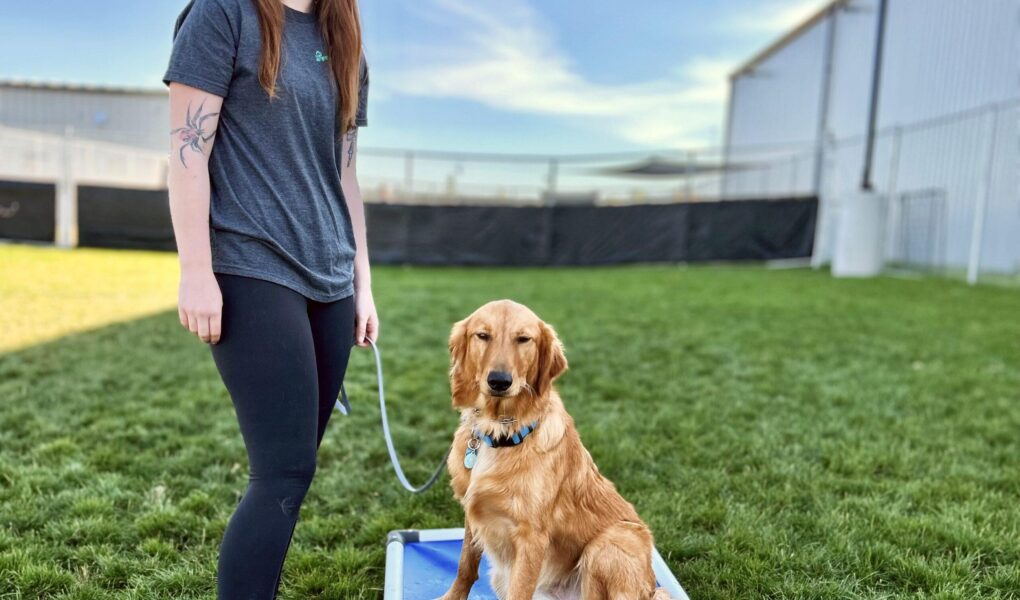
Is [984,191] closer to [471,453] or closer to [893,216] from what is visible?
[893,216]

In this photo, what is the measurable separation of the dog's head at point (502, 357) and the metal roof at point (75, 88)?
29.2m

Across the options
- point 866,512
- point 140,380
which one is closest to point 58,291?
point 140,380

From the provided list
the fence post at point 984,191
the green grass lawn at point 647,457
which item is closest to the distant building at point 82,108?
the green grass lawn at point 647,457

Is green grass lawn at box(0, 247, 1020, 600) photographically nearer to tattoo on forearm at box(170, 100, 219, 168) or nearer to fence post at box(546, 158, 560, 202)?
tattoo on forearm at box(170, 100, 219, 168)

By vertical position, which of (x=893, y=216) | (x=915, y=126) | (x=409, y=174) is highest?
(x=915, y=126)

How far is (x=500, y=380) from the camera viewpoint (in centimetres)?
214

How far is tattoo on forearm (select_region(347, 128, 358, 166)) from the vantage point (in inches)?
86.2

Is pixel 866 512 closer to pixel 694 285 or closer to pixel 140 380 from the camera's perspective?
pixel 140 380

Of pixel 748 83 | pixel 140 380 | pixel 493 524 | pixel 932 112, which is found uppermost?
pixel 748 83

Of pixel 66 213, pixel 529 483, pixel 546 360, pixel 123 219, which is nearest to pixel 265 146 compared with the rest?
pixel 546 360

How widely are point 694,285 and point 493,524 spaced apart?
35.7 feet

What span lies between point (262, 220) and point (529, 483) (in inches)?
44.9

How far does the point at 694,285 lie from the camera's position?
1253 cm

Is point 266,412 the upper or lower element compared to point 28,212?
lower
